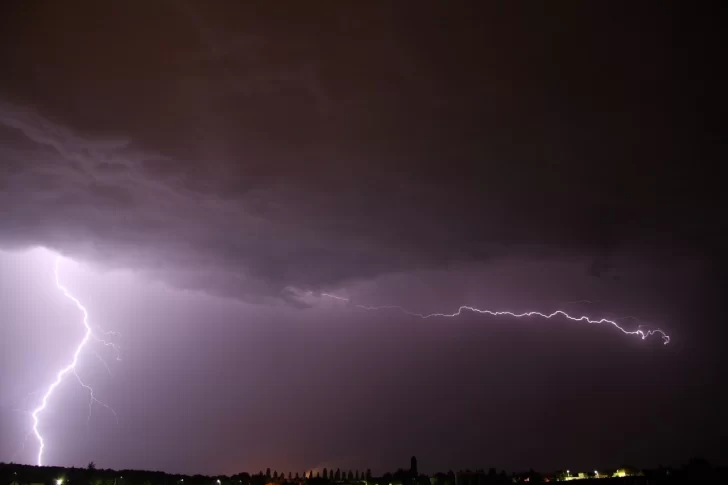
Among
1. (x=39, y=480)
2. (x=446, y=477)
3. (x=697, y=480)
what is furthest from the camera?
(x=446, y=477)

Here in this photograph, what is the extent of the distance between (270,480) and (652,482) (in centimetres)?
1491

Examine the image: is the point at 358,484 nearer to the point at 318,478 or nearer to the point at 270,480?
the point at 318,478

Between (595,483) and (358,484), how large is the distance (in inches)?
357

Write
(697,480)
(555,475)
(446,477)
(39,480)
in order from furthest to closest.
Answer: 1. (555,475)
2. (446,477)
3. (697,480)
4. (39,480)

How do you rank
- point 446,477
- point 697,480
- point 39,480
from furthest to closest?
point 446,477 < point 697,480 < point 39,480

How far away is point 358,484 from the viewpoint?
19031 mm

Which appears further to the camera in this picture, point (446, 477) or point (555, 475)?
point (555, 475)

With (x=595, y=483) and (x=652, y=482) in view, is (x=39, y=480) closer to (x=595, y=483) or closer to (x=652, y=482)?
(x=595, y=483)

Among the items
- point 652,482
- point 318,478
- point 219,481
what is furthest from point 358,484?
point 652,482

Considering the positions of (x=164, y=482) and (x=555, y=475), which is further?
(x=555, y=475)

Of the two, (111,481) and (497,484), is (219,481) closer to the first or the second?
(111,481)

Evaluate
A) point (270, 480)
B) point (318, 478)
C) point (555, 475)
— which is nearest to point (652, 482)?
point (555, 475)

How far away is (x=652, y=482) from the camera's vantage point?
18.1 metres

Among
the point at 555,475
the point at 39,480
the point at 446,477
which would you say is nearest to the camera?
the point at 39,480
